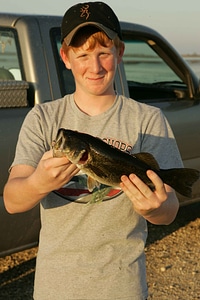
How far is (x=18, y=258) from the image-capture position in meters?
5.54

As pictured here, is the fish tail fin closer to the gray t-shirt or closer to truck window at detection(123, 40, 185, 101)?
the gray t-shirt

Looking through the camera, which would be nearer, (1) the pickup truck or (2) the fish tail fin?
(2) the fish tail fin

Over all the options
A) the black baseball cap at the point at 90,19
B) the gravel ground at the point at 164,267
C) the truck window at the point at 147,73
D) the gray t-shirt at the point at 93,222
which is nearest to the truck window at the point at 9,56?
the truck window at the point at 147,73

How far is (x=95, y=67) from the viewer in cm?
246

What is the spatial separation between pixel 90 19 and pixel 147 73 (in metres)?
3.79

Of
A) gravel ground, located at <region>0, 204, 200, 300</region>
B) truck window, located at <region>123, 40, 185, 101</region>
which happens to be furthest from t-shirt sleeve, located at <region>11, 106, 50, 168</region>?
truck window, located at <region>123, 40, 185, 101</region>

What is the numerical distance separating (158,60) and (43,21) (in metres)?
1.53

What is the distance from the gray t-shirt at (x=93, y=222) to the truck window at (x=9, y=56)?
230 cm

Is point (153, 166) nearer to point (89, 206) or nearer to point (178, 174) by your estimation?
point (178, 174)

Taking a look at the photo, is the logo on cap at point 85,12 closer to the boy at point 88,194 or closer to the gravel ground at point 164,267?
the boy at point 88,194

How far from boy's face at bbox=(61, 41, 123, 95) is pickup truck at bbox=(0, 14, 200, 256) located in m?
1.89

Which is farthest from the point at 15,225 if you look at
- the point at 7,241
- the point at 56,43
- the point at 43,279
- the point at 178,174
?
the point at 178,174

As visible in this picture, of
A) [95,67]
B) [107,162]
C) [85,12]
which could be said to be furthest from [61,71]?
[107,162]

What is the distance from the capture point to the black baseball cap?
2.51 meters
